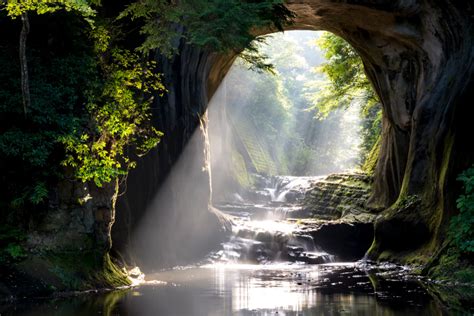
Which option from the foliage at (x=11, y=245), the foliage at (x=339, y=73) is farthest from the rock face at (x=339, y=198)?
the foliage at (x=11, y=245)

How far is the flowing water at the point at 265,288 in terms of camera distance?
979 cm

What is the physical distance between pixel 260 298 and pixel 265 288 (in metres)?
1.82

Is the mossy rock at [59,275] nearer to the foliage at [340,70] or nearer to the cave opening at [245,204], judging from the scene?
the cave opening at [245,204]

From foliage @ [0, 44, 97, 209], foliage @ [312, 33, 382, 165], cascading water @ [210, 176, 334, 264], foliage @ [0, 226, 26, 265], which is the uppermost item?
foliage @ [312, 33, 382, 165]

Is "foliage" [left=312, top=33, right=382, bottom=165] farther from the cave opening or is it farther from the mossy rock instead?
the mossy rock

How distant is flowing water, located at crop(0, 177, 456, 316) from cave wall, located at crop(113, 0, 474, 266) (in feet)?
6.04

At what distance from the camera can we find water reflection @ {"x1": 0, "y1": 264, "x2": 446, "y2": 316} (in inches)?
379

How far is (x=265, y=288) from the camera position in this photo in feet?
42.7

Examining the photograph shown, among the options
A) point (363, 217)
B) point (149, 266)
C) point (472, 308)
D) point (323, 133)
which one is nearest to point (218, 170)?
point (363, 217)

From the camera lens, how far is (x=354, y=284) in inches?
536

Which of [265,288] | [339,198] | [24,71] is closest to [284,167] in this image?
[339,198]

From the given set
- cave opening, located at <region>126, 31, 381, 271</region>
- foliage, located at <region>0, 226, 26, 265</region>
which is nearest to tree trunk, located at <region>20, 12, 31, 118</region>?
foliage, located at <region>0, 226, 26, 265</region>

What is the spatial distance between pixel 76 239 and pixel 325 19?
1311 centimetres

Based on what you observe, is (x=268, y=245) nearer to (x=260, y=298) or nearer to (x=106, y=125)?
(x=106, y=125)
